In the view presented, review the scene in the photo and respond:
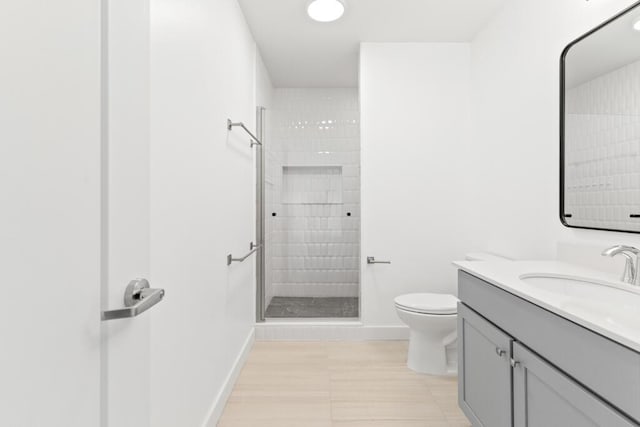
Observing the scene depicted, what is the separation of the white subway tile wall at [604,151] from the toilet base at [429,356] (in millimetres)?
1148

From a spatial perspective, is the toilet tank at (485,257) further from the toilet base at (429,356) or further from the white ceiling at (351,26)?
the white ceiling at (351,26)

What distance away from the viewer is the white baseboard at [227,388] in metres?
1.75

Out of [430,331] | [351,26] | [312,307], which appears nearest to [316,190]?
[312,307]

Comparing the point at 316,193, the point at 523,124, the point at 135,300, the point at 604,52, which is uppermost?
the point at 604,52

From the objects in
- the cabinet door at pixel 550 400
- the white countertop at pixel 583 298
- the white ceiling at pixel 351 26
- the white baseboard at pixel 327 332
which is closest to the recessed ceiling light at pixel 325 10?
the white ceiling at pixel 351 26

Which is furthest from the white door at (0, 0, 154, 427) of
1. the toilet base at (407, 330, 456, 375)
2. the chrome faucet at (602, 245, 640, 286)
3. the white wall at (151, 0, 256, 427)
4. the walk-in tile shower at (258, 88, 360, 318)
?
the walk-in tile shower at (258, 88, 360, 318)

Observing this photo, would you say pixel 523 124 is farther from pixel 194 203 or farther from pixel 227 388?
pixel 227 388

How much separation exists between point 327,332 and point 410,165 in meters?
1.59

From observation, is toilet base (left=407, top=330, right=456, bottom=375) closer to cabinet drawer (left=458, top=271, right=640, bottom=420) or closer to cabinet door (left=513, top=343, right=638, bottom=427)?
cabinet drawer (left=458, top=271, right=640, bottom=420)

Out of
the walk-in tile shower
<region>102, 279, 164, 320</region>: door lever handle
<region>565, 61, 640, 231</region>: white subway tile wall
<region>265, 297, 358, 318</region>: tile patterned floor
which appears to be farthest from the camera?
the walk-in tile shower

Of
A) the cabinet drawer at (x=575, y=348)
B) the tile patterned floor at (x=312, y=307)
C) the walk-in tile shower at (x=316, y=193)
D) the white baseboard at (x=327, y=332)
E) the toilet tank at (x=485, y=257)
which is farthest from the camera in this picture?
the walk-in tile shower at (x=316, y=193)

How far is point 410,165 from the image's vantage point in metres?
2.97

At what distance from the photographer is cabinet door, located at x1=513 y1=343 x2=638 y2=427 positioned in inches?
35.4

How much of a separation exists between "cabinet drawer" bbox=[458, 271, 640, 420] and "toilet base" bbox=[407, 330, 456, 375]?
1009 mm
